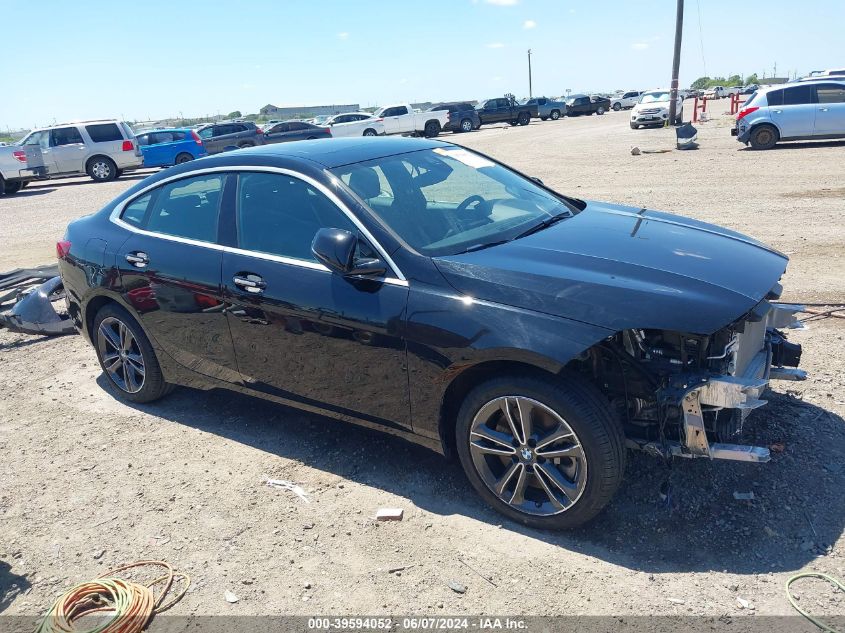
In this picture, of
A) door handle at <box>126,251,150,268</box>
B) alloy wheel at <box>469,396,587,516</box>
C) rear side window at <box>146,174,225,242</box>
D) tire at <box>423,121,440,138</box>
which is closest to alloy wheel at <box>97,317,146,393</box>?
door handle at <box>126,251,150,268</box>

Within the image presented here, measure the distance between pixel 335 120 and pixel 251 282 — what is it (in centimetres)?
3191

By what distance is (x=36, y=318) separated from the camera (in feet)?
22.1

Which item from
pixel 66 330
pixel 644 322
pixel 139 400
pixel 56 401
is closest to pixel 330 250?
pixel 644 322

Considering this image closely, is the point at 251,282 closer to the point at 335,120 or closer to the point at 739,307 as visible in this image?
the point at 739,307

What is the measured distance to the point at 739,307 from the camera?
3.03 m

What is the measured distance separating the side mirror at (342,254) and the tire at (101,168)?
22.5 metres

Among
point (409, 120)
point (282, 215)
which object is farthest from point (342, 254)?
point (409, 120)

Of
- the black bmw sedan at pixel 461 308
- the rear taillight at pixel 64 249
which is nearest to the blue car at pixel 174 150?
the rear taillight at pixel 64 249

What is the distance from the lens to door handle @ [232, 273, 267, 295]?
3.94m

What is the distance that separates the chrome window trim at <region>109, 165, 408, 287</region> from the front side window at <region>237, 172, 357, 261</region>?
0.08ft

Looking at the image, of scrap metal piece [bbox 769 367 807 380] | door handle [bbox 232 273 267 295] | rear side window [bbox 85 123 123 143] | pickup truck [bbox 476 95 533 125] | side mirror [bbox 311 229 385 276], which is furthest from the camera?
pickup truck [bbox 476 95 533 125]

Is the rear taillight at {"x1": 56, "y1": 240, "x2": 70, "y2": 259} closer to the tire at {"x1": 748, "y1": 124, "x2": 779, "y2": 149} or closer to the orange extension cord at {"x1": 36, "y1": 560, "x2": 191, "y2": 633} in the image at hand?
the orange extension cord at {"x1": 36, "y1": 560, "x2": 191, "y2": 633}

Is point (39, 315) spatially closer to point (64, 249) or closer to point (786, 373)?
point (64, 249)

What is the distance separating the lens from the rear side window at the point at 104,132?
74.6 ft
